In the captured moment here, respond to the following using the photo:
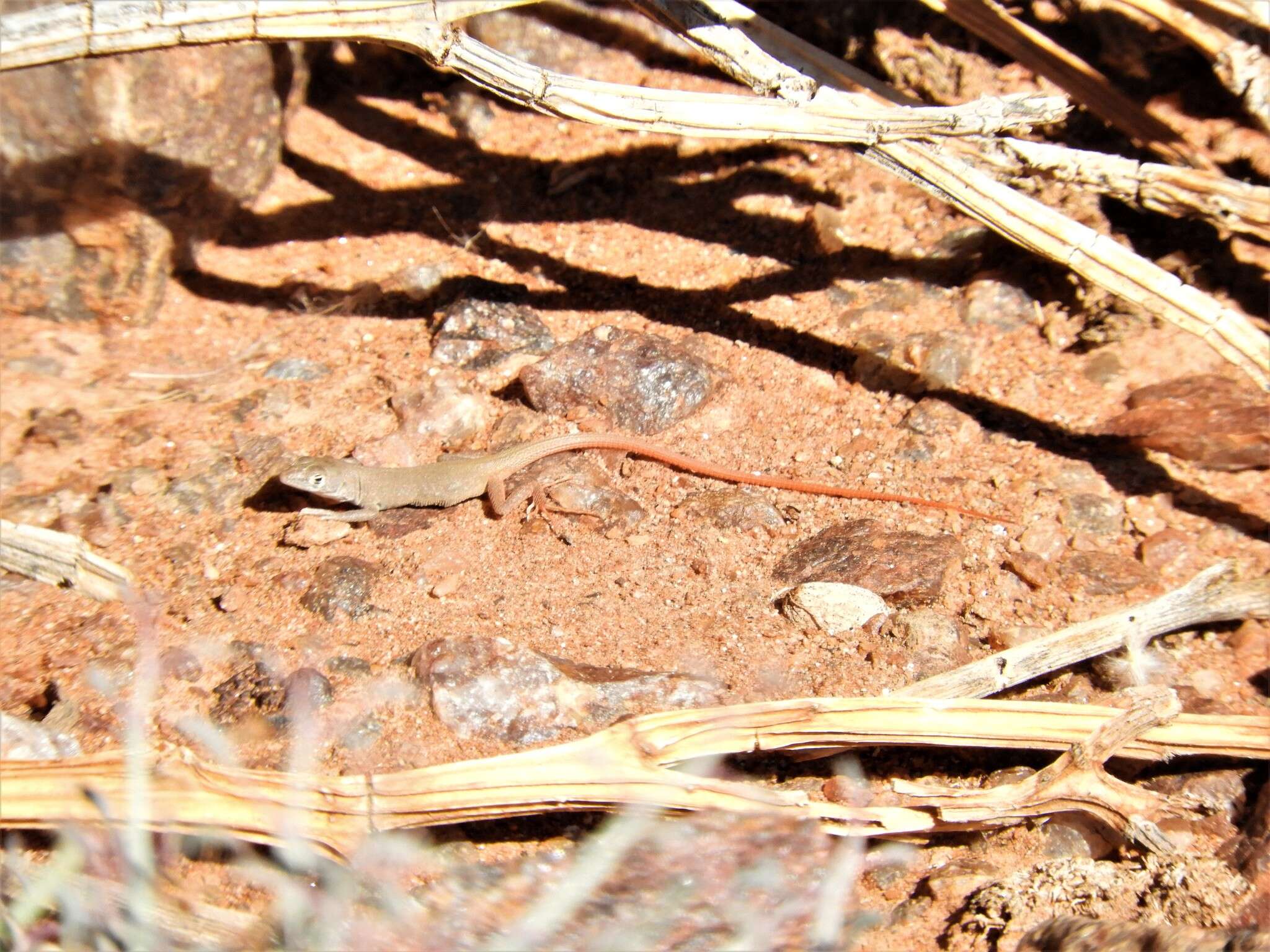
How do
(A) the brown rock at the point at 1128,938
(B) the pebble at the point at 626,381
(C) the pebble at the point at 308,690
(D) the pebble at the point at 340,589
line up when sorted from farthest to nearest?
(B) the pebble at the point at 626,381
(D) the pebble at the point at 340,589
(C) the pebble at the point at 308,690
(A) the brown rock at the point at 1128,938

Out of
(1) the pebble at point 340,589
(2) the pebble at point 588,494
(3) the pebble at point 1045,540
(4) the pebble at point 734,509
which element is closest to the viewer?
(1) the pebble at point 340,589

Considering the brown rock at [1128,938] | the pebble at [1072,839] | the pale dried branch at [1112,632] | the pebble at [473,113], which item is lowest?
the brown rock at [1128,938]

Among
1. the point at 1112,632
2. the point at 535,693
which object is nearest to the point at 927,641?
the point at 1112,632

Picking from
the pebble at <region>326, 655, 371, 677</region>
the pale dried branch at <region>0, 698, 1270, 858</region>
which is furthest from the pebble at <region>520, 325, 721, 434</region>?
the pale dried branch at <region>0, 698, 1270, 858</region>

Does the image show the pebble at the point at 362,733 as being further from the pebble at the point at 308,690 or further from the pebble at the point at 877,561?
the pebble at the point at 877,561

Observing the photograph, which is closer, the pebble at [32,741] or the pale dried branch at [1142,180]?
the pebble at [32,741]

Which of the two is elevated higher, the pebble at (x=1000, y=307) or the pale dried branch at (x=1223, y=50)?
the pale dried branch at (x=1223, y=50)

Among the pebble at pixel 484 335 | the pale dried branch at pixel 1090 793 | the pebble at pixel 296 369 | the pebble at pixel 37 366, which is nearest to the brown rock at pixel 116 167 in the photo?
the pebble at pixel 37 366

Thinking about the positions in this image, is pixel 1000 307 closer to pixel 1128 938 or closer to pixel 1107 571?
pixel 1107 571
